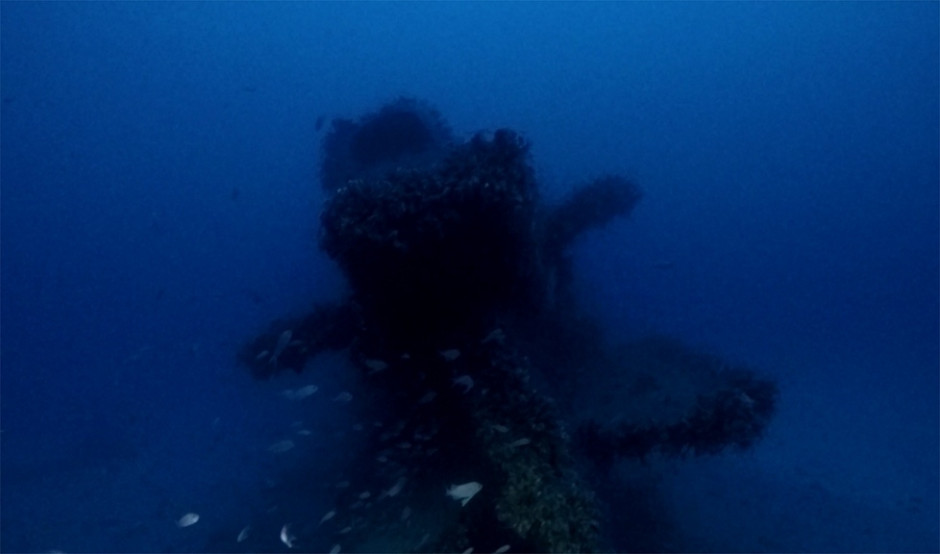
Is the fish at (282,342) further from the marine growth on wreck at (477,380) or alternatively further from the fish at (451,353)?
the fish at (451,353)

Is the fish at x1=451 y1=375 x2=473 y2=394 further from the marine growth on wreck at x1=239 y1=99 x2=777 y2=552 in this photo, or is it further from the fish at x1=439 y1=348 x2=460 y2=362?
the fish at x1=439 y1=348 x2=460 y2=362

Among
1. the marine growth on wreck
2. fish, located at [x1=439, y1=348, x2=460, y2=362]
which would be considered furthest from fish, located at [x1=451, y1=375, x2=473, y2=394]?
fish, located at [x1=439, y1=348, x2=460, y2=362]

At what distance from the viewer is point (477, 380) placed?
360 inches

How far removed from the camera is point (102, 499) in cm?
2441

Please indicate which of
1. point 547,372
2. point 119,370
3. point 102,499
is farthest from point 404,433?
point 119,370

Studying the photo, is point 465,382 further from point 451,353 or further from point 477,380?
point 451,353

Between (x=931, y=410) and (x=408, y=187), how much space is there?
56.0m

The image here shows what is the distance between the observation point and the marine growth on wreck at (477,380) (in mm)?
8180

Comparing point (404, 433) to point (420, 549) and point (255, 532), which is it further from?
point (255, 532)

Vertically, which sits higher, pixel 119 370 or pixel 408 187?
pixel 119 370

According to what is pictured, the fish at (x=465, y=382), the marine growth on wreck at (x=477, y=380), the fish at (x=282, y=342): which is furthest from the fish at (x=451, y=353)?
the fish at (x=282, y=342)

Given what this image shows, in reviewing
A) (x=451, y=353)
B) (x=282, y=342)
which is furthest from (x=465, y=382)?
(x=282, y=342)

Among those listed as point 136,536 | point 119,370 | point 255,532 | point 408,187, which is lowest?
point 255,532

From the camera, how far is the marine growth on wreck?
26.8 feet
